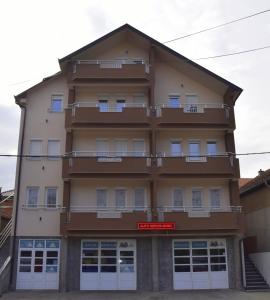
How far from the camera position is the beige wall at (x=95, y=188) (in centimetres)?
2612

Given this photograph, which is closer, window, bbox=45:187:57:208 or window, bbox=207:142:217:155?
window, bbox=45:187:57:208

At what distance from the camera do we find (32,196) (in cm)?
2622

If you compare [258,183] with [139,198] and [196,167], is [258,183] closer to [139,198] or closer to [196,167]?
[196,167]

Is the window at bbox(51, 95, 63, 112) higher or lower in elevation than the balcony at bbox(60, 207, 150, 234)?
higher

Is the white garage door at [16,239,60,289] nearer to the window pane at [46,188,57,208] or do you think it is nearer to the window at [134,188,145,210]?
the window pane at [46,188,57,208]

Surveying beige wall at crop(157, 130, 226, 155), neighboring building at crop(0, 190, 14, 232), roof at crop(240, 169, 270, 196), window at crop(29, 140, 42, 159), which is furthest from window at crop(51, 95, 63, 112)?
roof at crop(240, 169, 270, 196)

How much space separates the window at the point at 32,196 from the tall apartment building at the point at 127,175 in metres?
→ 0.06

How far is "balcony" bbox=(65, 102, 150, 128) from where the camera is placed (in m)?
26.2

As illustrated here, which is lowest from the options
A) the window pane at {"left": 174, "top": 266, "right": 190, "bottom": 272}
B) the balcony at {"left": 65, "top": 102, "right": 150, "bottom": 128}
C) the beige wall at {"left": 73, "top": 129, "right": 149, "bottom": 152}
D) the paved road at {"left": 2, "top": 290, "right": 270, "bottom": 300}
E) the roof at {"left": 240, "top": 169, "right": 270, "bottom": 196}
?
the paved road at {"left": 2, "top": 290, "right": 270, "bottom": 300}

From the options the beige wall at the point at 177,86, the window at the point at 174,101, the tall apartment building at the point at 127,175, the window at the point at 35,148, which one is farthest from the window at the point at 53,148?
the window at the point at 174,101

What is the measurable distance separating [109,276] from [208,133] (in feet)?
37.3

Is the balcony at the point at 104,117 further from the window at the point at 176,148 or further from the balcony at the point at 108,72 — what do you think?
the window at the point at 176,148

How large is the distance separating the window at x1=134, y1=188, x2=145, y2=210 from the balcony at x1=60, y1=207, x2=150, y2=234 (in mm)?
1614

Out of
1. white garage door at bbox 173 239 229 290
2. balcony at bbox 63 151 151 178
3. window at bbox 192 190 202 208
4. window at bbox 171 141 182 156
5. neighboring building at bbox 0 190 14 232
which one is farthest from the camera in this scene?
neighboring building at bbox 0 190 14 232
